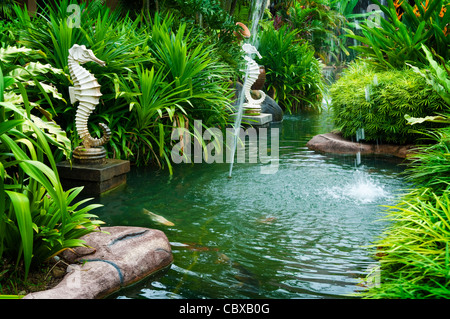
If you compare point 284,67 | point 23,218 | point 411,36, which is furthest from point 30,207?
point 284,67

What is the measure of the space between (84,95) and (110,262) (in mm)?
2461

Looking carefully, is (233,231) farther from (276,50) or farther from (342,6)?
(342,6)

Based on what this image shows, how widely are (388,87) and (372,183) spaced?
2.12 m

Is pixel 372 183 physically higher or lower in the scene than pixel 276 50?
lower

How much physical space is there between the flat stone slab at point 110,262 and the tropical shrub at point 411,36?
547 centimetres

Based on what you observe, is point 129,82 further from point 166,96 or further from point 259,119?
point 259,119

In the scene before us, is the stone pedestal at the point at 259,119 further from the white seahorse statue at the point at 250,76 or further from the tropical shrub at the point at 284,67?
the tropical shrub at the point at 284,67

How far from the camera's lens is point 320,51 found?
55.9 ft

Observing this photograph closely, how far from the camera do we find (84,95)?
4.88 metres

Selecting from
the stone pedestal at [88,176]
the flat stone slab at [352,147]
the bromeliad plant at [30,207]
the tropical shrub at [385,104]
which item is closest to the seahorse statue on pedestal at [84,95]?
the stone pedestal at [88,176]

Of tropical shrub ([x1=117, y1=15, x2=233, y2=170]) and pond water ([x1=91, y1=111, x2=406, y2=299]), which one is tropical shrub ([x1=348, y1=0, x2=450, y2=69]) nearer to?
pond water ([x1=91, y1=111, x2=406, y2=299])

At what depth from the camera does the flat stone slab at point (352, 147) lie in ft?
22.5
